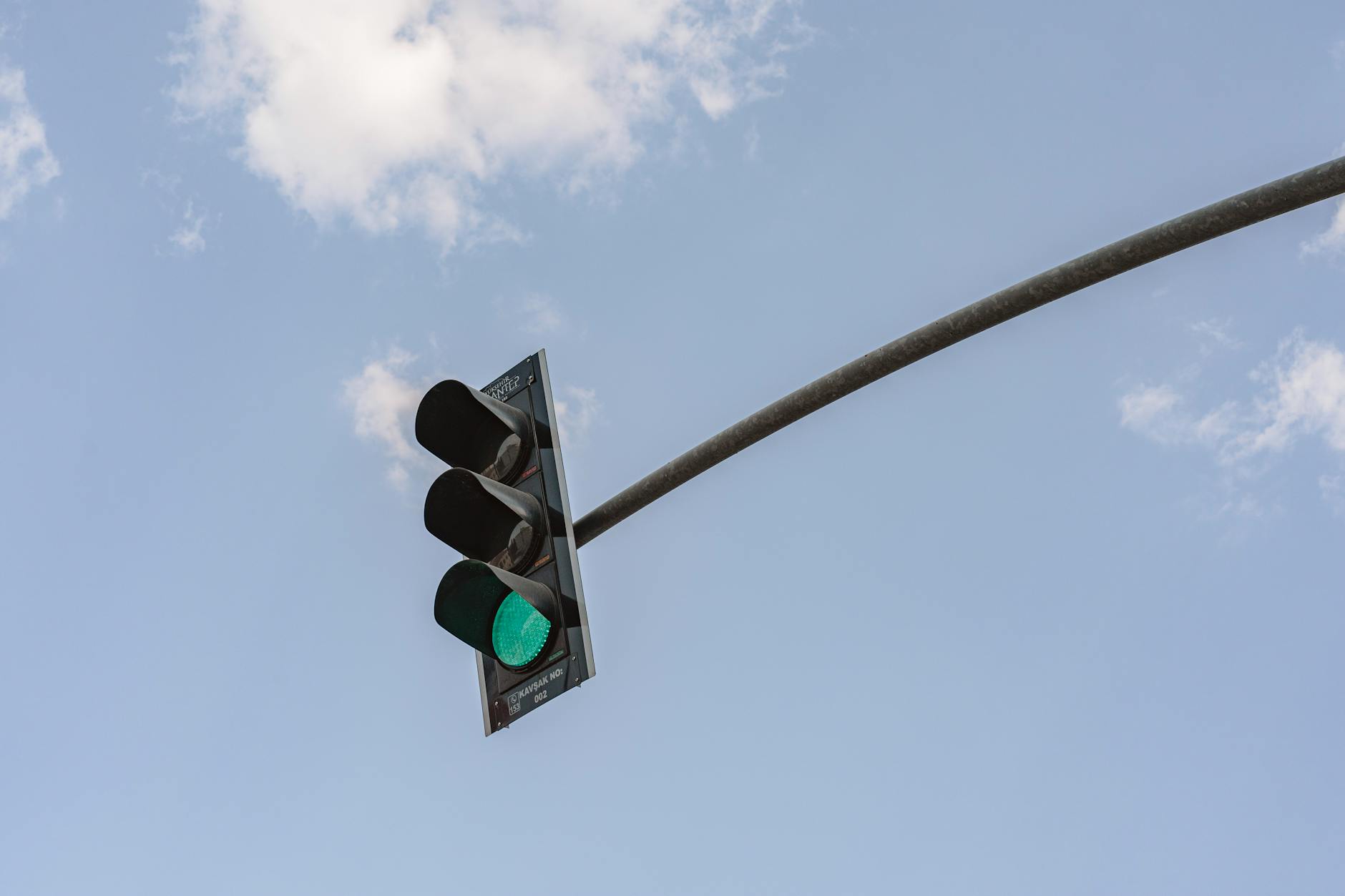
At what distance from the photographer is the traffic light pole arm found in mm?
3547

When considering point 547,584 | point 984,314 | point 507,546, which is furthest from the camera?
point 507,546

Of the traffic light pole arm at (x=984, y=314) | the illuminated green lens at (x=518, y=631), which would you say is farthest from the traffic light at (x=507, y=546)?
the traffic light pole arm at (x=984, y=314)

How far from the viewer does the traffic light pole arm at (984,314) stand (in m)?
3.55

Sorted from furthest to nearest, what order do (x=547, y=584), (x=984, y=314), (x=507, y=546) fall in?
(x=507, y=546) → (x=547, y=584) → (x=984, y=314)

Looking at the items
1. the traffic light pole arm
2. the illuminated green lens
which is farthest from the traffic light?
the traffic light pole arm

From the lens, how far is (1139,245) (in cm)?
371

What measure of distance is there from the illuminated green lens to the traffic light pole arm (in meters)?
0.32

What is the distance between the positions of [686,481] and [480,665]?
1.26 meters

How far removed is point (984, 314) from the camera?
394cm

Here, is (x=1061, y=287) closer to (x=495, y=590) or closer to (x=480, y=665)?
(x=495, y=590)

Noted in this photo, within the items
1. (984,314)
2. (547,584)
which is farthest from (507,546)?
(984,314)

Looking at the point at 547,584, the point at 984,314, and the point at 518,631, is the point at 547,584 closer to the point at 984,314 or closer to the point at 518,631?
the point at 518,631

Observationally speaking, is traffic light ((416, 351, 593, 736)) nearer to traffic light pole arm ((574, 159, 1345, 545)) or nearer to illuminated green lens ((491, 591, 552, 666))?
illuminated green lens ((491, 591, 552, 666))

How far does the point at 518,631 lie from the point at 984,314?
6.75ft
